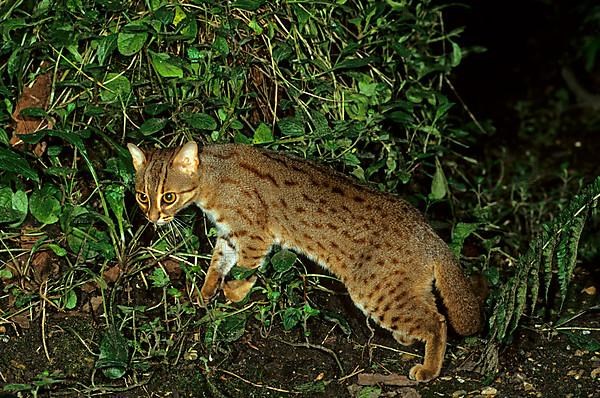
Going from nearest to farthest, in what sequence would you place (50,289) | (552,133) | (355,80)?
(50,289), (355,80), (552,133)

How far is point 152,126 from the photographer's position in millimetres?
5254

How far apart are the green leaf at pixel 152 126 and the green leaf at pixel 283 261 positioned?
86cm

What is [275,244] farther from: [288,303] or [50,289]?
[50,289]

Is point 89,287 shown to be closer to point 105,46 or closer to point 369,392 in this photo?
point 105,46

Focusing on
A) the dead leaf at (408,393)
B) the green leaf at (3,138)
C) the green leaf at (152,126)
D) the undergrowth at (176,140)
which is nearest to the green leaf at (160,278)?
the undergrowth at (176,140)

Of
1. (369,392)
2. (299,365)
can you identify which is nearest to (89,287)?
(299,365)

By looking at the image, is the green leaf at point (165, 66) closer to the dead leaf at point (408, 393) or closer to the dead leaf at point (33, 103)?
the dead leaf at point (33, 103)

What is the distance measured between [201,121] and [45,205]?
0.84 meters

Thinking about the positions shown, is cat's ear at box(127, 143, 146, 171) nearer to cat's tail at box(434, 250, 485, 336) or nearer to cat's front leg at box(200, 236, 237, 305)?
cat's front leg at box(200, 236, 237, 305)

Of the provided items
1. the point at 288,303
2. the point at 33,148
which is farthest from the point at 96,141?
the point at 288,303

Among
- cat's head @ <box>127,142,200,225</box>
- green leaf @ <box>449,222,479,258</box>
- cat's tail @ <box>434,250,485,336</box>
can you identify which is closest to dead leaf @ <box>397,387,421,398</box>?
cat's tail @ <box>434,250,485,336</box>

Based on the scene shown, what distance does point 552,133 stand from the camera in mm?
8352

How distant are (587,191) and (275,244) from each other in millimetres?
1523

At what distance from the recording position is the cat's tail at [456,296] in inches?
195
